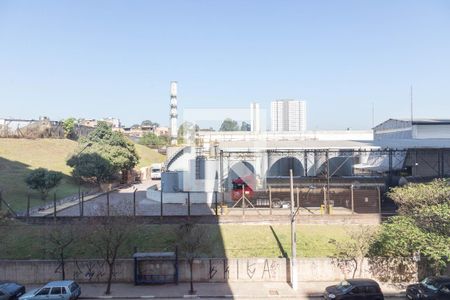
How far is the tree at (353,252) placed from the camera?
72.7ft

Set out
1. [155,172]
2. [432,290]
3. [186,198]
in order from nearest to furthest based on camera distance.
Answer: [432,290]
[186,198]
[155,172]

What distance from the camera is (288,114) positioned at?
409 ft

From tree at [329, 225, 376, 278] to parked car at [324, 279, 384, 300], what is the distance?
2.56 meters

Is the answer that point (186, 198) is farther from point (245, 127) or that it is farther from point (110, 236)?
point (245, 127)

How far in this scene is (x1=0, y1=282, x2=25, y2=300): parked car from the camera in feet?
62.7

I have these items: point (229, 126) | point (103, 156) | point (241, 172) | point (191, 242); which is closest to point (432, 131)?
point (229, 126)

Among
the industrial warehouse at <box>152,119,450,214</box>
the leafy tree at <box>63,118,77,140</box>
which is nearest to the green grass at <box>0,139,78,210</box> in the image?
the leafy tree at <box>63,118,77,140</box>

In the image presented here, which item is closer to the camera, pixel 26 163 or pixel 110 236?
pixel 110 236

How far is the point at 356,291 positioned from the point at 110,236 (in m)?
12.0

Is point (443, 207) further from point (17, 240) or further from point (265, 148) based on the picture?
point (17, 240)

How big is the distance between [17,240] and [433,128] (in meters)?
47.2

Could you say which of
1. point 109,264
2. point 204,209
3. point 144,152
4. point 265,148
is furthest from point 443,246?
point 144,152

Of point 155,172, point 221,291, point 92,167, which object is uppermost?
point 92,167

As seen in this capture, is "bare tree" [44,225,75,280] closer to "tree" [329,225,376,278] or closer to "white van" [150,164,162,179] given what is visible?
"tree" [329,225,376,278]
